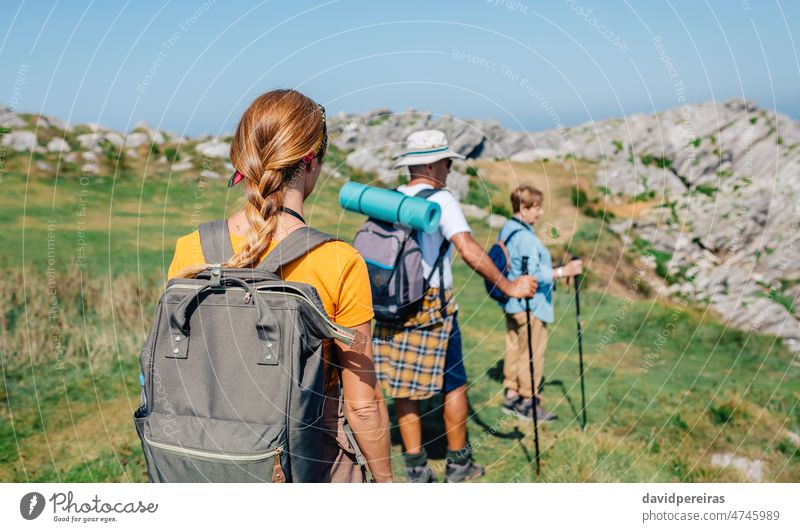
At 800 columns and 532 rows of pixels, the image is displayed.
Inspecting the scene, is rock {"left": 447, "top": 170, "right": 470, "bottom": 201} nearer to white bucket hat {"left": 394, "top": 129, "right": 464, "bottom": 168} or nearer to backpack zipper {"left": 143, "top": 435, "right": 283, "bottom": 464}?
white bucket hat {"left": 394, "top": 129, "right": 464, "bottom": 168}

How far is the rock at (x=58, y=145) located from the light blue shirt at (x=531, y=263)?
40.7ft

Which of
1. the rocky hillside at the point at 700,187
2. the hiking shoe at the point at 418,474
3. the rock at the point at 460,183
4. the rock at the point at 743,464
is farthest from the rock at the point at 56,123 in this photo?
the rock at the point at 743,464

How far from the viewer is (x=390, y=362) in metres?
5.06

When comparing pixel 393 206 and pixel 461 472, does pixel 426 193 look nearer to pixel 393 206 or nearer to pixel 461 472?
pixel 393 206

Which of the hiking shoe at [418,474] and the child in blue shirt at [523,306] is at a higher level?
the child in blue shirt at [523,306]

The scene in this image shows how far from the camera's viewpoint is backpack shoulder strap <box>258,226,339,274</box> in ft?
8.02

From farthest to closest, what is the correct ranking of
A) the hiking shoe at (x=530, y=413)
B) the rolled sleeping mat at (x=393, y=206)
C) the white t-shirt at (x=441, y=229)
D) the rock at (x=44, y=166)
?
the rock at (x=44, y=166) < the hiking shoe at (x=530, y=413) < the white t-shirt at (x=441, y=229) < the rolled sleeping mat at (x=393, y=206)

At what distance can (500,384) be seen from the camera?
7172mm

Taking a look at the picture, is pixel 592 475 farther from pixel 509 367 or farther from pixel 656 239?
pixel 656 239

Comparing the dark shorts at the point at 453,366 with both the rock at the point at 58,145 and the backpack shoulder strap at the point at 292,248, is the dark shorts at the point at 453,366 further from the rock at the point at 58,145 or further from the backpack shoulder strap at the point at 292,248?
the rock at the point at 58,145

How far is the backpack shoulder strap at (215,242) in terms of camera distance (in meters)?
2.52

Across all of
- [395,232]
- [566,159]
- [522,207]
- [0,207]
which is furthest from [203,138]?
[395,232]

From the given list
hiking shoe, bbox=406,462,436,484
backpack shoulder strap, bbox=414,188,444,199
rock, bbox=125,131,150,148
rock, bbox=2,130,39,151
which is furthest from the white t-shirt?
rock, bbox=125,131,150,148

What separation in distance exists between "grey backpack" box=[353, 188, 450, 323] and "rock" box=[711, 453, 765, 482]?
266 centimetres
